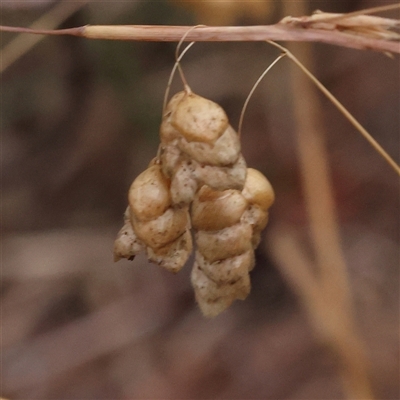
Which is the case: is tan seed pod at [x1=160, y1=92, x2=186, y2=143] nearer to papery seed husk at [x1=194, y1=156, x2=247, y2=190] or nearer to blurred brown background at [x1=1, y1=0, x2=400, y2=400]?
papery seed husk at [x1=194, y1=156, x2=247, y2=190]

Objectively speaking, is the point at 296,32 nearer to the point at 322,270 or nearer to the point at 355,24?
the point at 355,24

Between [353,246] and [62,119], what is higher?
[62,119]

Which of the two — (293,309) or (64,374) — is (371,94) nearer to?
(293,309)

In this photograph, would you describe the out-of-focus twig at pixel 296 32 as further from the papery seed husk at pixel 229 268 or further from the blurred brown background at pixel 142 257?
the blurred brown background at pixel 142 257

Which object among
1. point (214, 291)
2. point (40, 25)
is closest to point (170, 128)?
point (214, 291)

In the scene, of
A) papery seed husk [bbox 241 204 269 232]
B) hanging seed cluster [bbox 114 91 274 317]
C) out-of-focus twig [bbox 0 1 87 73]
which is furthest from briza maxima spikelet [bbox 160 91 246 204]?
out-of-focus twig [bbox 0 1 87 73]

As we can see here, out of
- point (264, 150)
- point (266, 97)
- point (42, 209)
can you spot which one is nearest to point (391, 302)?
point (264, 150)
